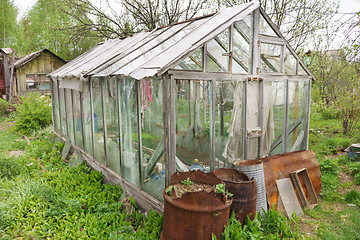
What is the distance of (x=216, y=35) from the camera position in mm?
4281

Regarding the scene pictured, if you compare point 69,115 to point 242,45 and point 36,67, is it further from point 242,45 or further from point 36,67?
point 36,67

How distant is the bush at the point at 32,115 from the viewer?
10492 mm

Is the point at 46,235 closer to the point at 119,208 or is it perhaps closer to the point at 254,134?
the point at 119,208

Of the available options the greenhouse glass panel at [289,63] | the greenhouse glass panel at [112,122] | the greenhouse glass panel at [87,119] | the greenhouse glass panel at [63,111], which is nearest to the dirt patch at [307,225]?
the greenhouse glass panel at [289,63]

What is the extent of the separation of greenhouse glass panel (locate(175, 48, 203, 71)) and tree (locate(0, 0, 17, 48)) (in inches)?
845

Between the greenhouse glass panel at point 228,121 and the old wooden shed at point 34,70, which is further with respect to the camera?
the old wooden shed at point 34,70

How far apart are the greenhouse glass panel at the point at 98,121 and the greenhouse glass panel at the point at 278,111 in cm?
389

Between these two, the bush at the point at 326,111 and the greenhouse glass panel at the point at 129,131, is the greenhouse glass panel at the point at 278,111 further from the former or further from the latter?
the bush at the point at 326,111

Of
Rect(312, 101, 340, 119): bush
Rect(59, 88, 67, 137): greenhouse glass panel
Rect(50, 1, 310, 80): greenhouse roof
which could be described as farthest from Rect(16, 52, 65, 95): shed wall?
Rect(312, 101, 340, 119): bush

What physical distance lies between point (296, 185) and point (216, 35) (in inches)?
128

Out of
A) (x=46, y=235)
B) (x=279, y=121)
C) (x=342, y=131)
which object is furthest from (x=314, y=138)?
(x=46, y=235)

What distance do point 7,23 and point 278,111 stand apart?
22.7m

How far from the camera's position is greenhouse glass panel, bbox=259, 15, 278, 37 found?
507 cm

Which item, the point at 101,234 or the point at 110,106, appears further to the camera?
the point at 110,106
